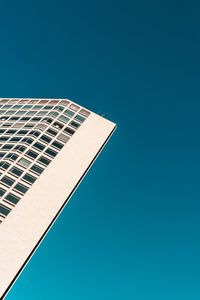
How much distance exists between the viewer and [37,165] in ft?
131

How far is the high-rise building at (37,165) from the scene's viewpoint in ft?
103

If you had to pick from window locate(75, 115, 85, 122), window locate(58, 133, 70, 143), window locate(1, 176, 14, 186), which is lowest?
→ window locate(1, 176, 14, 186)

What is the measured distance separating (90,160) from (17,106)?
24106 mm

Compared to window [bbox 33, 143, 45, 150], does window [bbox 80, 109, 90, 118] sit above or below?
above

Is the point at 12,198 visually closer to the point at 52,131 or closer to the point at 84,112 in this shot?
the point at 52,131

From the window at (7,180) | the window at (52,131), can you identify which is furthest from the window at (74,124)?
the window at (7,180)

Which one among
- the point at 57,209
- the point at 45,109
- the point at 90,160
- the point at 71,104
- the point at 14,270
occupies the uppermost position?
the point at 71,104

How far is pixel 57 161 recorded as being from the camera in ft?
136

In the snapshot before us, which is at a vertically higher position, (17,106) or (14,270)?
(17,106)

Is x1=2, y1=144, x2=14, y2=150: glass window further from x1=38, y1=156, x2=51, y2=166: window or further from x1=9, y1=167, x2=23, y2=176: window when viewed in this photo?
x1=9, y1=167, x2=23, y2=176: window

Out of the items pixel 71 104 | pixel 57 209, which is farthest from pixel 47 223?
pixel 71 104

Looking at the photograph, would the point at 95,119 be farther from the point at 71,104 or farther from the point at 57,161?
the point at 57,161

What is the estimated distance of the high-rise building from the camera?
103 ft

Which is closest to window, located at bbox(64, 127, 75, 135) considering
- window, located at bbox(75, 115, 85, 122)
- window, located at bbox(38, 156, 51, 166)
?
window, located at bbox(75, 115, 85, 122)
